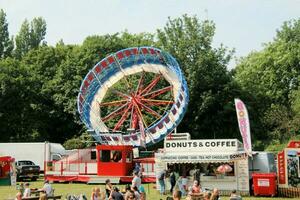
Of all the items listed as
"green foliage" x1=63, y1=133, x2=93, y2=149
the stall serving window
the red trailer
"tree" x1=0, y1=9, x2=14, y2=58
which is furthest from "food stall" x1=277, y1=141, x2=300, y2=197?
"tree" x1=0, y1=9, x2=14, y2=58

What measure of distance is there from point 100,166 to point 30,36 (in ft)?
162

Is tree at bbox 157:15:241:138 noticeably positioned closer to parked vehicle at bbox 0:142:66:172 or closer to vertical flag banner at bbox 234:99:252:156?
parked vehicle at bbox 0:142:66:172

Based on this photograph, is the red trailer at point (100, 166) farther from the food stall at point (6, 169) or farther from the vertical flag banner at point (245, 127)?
the vertical flag banner at point (245, 127)

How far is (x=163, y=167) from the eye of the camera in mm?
29797

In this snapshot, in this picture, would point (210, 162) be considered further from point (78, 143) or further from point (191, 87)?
point (78, 143)

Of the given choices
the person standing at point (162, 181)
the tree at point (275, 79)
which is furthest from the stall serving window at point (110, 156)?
the tree at point (275, 79)

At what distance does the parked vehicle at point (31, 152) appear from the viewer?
4384cm

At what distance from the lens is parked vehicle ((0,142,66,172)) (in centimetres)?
4384

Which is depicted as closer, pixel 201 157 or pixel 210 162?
pixel 201 157

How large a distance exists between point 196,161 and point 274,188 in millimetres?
4267

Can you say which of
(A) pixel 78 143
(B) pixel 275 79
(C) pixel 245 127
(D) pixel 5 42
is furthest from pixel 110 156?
(D) pixel 5 42

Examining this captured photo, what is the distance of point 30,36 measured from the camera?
8156 cm

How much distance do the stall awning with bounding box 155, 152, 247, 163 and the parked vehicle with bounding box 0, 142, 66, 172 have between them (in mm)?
17083

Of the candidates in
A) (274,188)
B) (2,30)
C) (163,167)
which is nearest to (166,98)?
(163,167)
